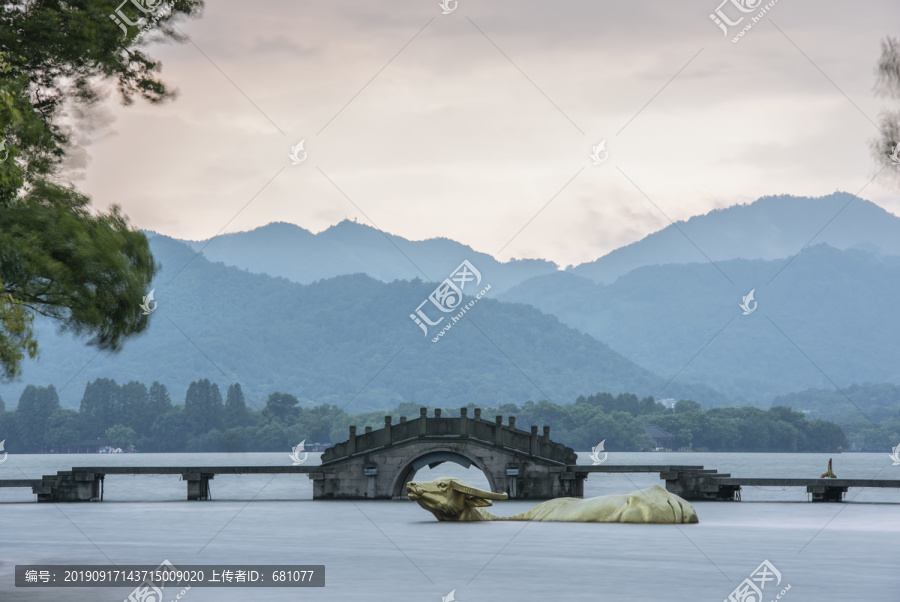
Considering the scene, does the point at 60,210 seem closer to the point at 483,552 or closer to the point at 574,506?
the point at 483,552

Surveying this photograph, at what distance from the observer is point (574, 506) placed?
3566 cm

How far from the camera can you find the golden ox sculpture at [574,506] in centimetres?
3444

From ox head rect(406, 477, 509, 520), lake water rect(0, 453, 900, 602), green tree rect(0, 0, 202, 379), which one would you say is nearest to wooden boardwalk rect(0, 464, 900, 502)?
lake water rect(0, 453, 900, 602)

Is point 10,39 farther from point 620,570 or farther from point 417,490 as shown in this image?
point 417,490

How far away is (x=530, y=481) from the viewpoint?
52.5m

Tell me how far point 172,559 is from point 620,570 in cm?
866

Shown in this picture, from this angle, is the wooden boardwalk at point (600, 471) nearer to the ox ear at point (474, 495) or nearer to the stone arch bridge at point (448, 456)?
the stone arch bridge at point (448, 456)

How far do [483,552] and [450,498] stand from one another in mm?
9298

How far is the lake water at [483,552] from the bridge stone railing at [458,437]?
9.57 meters

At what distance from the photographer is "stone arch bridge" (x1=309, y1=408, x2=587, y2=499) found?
172ft

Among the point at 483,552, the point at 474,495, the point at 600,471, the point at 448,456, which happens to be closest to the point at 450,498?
the point at 474,495

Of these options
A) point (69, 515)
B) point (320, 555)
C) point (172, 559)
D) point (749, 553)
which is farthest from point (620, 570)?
point (69, 515)

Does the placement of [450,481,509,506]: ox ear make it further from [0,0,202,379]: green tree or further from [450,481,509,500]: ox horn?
[0,0,202,379]: green tree

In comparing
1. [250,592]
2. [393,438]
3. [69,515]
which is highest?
[393,438]
